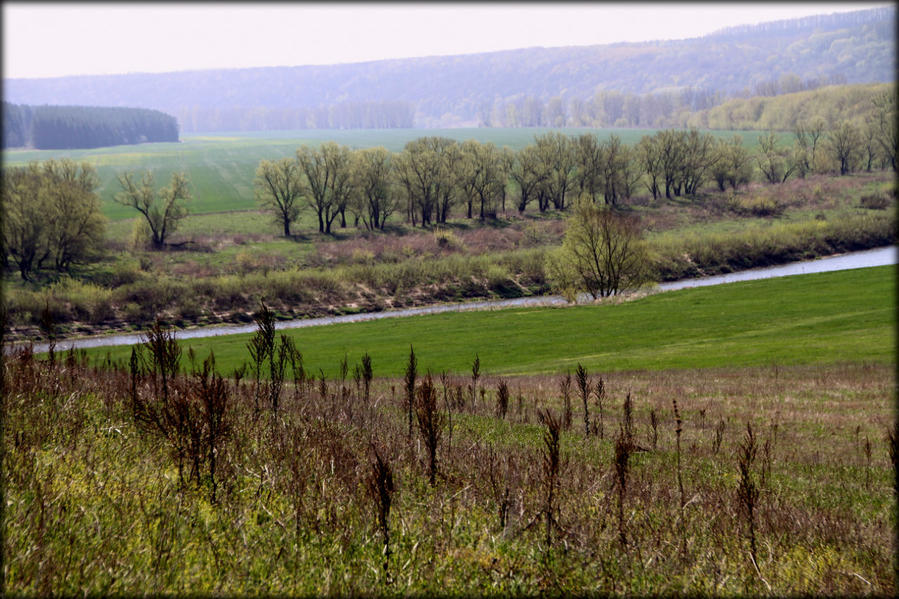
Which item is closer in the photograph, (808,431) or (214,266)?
(808,431)

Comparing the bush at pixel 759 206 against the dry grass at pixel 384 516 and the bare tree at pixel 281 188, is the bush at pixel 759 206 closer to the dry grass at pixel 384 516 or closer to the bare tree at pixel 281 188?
the bare tree at pixel 281 188

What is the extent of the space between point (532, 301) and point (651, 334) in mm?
25510

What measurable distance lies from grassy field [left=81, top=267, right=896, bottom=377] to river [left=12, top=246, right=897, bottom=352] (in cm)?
669

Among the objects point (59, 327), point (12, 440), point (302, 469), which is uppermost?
point (12, 440)

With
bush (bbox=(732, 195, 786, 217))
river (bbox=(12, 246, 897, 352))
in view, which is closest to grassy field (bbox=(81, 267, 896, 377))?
river (bbox=(12, 246, 897, 352))

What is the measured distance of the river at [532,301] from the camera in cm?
6002

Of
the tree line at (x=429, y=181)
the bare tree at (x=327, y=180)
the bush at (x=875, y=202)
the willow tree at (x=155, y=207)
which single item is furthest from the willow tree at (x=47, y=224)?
the bush at (x=875, y=202)

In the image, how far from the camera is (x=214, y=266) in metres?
79.8

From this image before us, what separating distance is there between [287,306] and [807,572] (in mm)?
66316

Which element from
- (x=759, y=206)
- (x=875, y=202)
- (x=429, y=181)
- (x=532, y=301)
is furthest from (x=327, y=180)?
(x=875, y=202)

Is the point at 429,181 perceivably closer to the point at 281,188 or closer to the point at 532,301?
the point at 281,188

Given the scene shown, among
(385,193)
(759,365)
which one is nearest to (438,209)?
(385,193)

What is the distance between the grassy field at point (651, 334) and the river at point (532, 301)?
21.9 ft

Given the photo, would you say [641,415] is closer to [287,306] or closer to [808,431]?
[808,431]
